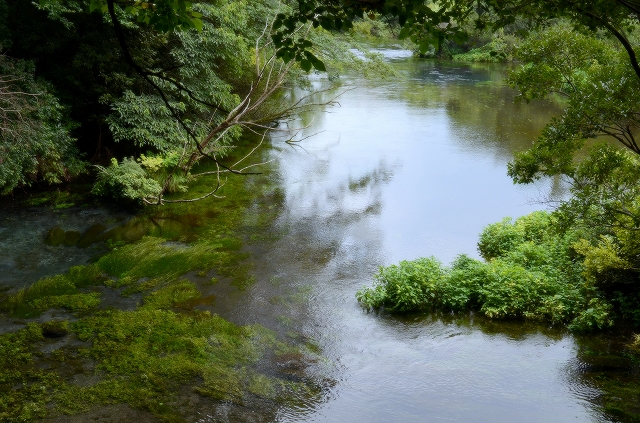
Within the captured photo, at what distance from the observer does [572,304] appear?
7.15 m

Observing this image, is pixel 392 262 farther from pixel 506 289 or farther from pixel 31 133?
pixel 31 133

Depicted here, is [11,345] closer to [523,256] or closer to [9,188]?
[9,188]

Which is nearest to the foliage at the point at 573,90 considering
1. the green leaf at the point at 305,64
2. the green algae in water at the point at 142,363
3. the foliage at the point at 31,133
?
the green algae in water at the point at 142,363

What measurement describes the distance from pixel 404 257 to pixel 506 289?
1.99 m

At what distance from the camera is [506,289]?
23.9 ft

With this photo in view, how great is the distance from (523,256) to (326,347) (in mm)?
3476

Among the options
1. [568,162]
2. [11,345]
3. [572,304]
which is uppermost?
[568,162]

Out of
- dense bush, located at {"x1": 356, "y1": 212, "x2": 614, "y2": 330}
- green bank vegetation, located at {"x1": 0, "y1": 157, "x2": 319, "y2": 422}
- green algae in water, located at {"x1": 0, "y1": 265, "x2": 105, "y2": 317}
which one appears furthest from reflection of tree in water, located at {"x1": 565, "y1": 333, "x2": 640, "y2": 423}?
green algae in water, located at {"x1": 0, "y1": 265, "x2": 105, "y2": 317}

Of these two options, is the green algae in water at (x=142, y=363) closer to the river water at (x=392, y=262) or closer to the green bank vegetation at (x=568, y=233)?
the river water at (x=392, y=262)

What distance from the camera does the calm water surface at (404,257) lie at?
18.7ft

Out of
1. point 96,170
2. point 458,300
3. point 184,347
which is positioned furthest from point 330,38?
point 184,347

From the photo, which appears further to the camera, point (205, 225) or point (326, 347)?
point (205, 225)

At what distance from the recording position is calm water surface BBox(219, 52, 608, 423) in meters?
5.71

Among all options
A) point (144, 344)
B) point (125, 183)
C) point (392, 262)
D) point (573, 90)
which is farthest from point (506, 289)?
point (125, 183)
